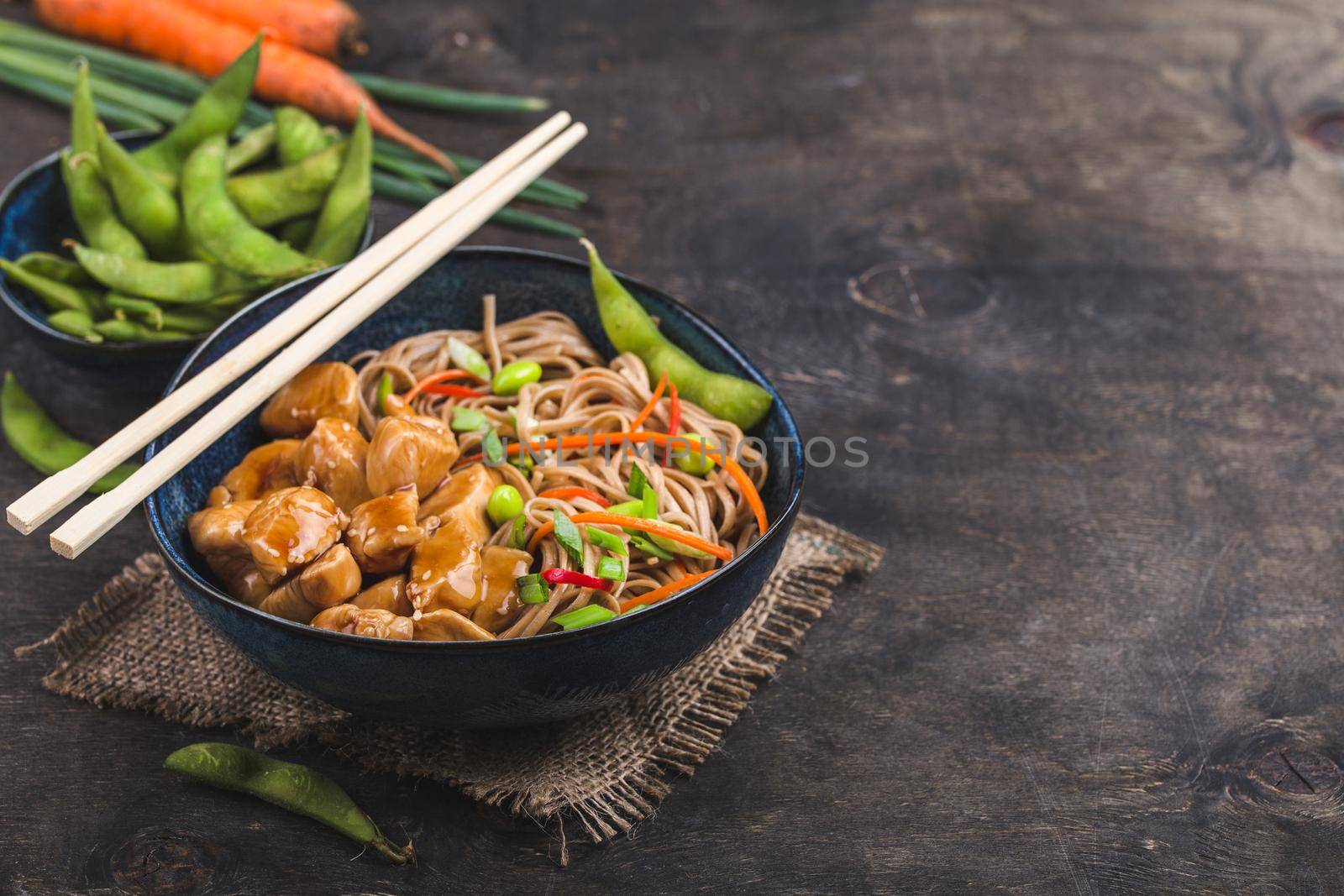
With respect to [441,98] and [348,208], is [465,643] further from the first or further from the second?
[441,98]

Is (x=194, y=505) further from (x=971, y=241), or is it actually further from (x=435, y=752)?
(x=971, y=241)

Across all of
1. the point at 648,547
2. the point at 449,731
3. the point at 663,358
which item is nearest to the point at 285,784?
the point at 449,731

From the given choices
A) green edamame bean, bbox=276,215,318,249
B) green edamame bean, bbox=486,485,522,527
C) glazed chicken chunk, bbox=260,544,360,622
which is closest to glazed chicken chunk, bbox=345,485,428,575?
glazed chicken chunk, bbox=260,544,360,622

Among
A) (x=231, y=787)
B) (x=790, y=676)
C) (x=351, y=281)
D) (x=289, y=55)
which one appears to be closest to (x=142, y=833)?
(x=231, y=787)

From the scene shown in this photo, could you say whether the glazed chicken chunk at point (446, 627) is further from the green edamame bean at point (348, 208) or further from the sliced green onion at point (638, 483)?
the green edamame bean at point (348, 208)

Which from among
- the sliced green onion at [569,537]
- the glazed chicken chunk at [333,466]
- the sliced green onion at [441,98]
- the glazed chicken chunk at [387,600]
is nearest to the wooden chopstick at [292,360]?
the glazed chicken chunk at [333,466]

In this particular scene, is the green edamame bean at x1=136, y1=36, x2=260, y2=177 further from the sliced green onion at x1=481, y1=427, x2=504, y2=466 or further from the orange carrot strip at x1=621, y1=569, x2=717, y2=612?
the orange carrot strip at x1=621, y1=569, x2=717, y2=612

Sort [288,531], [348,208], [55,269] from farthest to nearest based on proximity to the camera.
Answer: [348,208] → [55,269] → [288,531]
